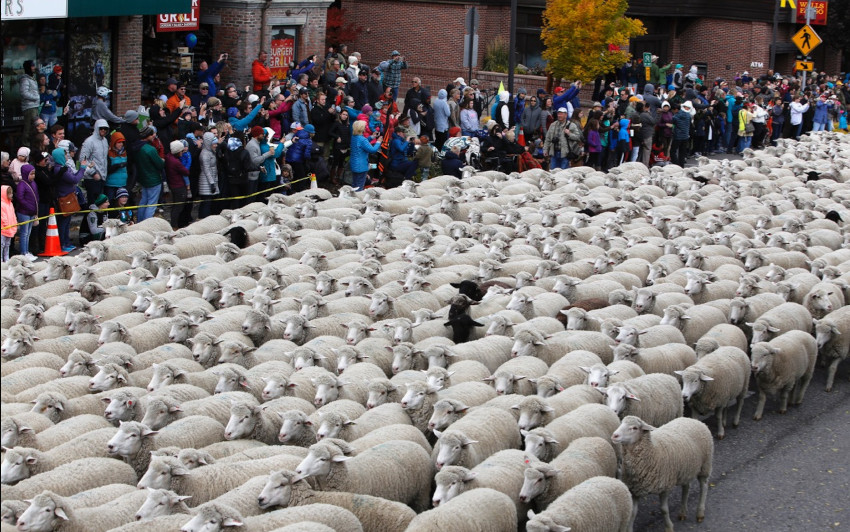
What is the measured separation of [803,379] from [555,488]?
554 cm

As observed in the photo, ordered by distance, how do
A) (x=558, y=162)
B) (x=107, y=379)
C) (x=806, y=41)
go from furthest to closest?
(x=806, y=41), (x=558, y=162), (x=107, y=379)

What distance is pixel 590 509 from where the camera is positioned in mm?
8891

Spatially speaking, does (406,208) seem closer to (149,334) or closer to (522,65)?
(149,334)

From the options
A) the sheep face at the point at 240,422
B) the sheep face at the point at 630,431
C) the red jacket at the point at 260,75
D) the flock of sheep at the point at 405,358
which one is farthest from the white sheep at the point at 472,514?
the red jacket at the point at 260,75

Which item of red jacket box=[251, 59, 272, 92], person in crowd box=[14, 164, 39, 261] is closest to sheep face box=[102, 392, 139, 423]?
person in crowd box=[14, 164, 39, 261]

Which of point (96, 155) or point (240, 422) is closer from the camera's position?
point (240, 422)

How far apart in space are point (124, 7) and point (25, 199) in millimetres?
7009

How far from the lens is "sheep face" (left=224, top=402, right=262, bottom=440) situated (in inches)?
398

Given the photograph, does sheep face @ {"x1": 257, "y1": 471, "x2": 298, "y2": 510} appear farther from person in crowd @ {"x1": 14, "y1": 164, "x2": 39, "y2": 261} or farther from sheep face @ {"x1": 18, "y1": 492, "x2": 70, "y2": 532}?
person in crowd @ {"x1": 14, "y1": 164, "x2": 39, "y2": 261}

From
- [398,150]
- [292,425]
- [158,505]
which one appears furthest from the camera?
[398,150]

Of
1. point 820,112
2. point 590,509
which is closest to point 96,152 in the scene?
point 590,509

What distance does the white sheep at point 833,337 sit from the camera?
14.0 metres

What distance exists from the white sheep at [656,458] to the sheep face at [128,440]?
4.08 m

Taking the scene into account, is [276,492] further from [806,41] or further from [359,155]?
[806,41]
